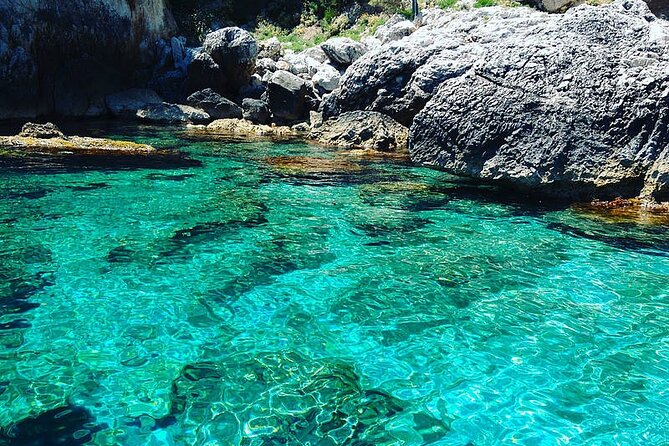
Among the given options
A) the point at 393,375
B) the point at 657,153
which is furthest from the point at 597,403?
the point at 657,153

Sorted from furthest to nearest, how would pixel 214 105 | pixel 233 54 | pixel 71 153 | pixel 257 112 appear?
pixel 233 54 → pixel 214 105 → pixel 257 112 → pixel 71 153

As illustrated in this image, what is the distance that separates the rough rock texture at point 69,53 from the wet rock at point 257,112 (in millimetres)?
6342

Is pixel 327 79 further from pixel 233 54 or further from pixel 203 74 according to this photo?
pixel 203 74

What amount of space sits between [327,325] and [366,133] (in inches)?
492

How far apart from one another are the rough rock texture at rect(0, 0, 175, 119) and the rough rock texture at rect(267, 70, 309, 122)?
7453 mm

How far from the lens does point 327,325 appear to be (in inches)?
195

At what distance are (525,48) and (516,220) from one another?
3.35 meters

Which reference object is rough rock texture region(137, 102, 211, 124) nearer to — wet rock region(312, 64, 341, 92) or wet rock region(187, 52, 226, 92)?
wet rock region(187, 52, 226, 92)

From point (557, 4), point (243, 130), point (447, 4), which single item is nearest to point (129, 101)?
point (243, 130)

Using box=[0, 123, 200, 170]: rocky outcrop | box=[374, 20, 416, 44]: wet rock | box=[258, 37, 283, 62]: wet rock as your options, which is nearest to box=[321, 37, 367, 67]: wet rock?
box=[374, 20, 416, 44]: wet rock

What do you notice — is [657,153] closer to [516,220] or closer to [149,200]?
[516,220]

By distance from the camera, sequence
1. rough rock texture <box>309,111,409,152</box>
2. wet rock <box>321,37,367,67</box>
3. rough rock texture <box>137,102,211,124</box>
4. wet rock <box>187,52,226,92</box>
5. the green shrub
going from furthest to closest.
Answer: the green shrub
wet rock <box>321,37,367,67</box>
wet rock <box>187,52,226,92</box>
rough rock texture <box>137,102,211,124</box>
rough rock texture <box>309,111,409,152</box>

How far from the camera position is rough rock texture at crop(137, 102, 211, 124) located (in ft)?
74.6

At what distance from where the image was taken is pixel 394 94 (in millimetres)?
16656
